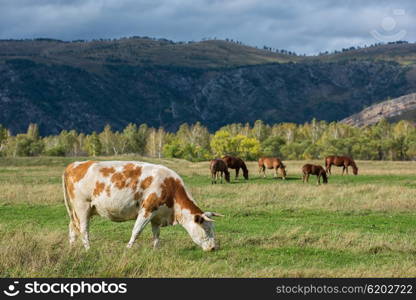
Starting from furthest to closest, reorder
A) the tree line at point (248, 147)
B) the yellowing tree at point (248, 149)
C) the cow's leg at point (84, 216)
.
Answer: the yellowing tree at point (248, 149)
the tree line at point (248, 147)
the cow's leg at point (84, 216)

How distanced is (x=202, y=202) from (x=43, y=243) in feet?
44.6

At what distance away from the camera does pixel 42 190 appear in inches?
1249

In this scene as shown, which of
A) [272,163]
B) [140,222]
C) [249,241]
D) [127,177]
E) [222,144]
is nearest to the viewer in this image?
[140,222]

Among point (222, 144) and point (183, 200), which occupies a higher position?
point (183, 200)

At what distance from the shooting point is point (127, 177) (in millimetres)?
14492

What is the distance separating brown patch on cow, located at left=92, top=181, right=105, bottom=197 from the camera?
14.6 metres

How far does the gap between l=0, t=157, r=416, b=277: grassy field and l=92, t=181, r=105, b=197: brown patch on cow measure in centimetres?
145

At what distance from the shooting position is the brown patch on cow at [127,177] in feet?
47.2

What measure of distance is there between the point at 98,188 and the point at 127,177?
2.71 ft

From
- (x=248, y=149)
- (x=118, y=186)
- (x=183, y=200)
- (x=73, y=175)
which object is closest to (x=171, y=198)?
(x=183, y=200)

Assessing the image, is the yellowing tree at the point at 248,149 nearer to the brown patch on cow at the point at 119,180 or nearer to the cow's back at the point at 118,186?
the cow's back at the point at 118,186

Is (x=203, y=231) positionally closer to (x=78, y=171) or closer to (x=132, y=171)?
(x=132, y=171)

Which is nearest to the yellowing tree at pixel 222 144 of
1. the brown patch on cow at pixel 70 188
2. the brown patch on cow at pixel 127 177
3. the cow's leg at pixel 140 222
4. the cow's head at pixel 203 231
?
the brown patch on cow at pixel 70 188

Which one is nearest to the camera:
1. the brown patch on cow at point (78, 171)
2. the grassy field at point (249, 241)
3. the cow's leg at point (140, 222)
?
the grassy field at point (249, 241)
